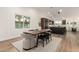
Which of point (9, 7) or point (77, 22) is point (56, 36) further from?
point (9, 7)

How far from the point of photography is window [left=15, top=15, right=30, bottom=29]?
7.83 feet

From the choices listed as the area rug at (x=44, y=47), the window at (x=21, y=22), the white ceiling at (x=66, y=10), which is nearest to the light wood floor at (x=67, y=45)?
the area rug at (x=44, y=47)

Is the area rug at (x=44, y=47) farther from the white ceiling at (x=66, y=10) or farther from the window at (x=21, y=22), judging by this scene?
the white ceiling at (x=66, y=10)

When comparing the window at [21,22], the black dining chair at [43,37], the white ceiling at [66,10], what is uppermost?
the white ceiling at [66,10]

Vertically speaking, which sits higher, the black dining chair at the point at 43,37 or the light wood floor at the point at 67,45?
the black dining chair at the point at 43,37

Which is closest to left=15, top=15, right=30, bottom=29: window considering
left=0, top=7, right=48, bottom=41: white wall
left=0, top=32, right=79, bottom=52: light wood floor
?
left=0, top=7, right=48, bottom=41: white wall

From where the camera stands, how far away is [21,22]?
247 centimetres

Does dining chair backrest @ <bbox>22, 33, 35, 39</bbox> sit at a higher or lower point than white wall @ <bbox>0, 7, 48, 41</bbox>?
lower

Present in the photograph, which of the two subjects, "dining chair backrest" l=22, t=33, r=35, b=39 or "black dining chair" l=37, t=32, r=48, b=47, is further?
"black dining chair" l=37, t=32, r=48, b=47

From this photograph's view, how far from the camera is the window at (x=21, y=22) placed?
93.9 inches

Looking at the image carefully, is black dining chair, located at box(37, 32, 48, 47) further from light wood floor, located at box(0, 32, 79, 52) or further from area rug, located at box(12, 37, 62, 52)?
light wood floor, located at box(0, 32, 79, 52)

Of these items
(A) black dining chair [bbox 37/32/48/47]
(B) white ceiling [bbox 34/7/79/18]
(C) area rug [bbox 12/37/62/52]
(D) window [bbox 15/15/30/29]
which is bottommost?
(C) area rug [bbox 12/37/62/52]
